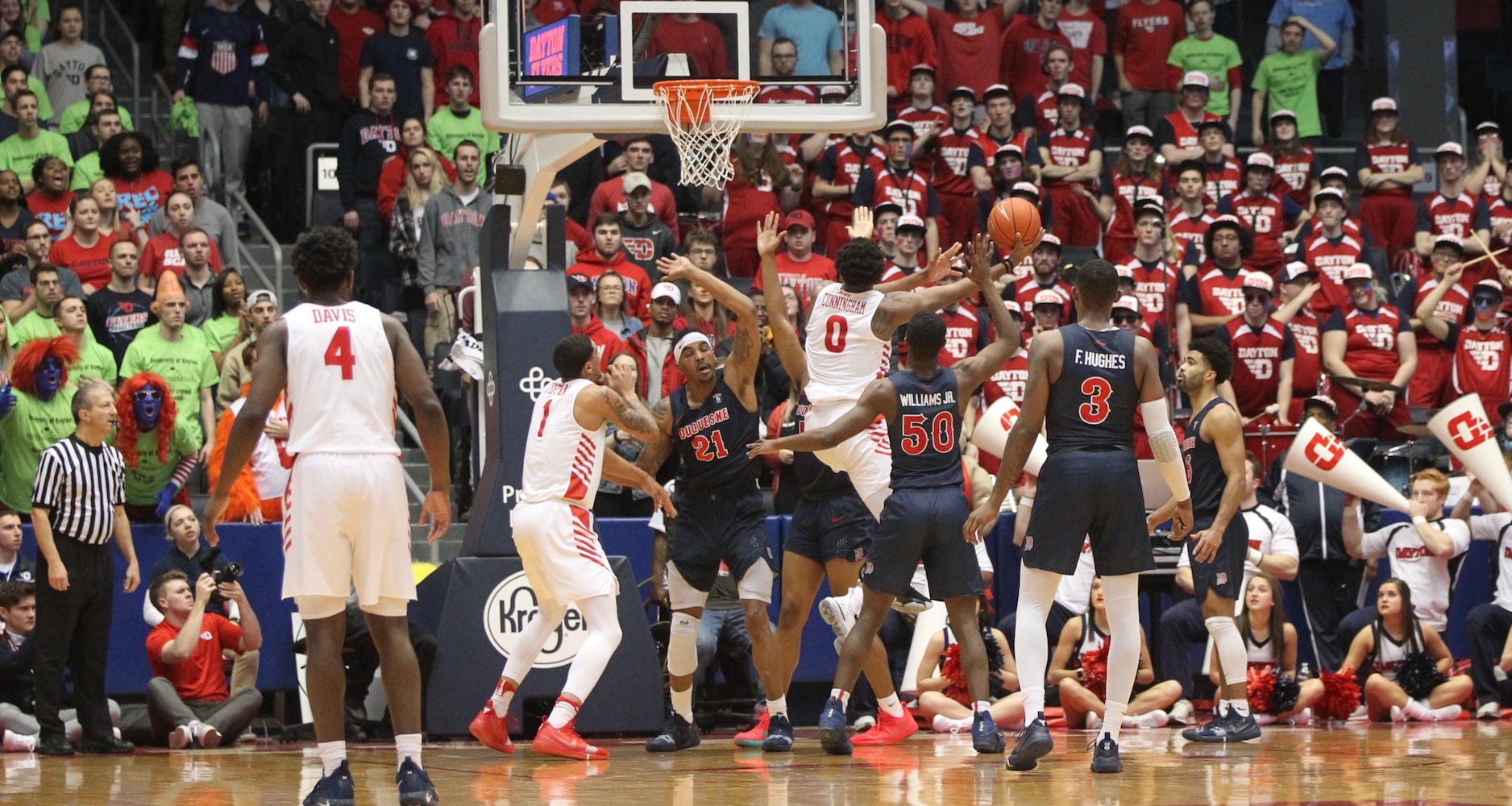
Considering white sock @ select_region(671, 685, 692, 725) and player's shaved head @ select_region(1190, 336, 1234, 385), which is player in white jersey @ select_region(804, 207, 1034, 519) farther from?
Answer: white sock @ select_region(671, 685, 692, 725)

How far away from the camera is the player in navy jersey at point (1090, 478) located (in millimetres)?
8836

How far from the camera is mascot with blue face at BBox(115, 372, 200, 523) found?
44.2 ft

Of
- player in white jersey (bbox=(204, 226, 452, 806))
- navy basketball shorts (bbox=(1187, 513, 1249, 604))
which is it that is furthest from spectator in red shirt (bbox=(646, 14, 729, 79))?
player in white jersey (bbox=(204, 226, 452, 806))

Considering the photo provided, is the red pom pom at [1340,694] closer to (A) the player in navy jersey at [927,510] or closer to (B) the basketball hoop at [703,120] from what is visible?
(A) the player in navy jersey at [927,510]

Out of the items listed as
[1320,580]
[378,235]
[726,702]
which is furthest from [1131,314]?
[378,235]

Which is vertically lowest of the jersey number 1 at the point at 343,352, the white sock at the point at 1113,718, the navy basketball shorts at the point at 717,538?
the white sock at the point at 1113,718

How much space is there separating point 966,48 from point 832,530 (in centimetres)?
1097

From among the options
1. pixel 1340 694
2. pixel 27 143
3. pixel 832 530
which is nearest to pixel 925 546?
pixel 832 530

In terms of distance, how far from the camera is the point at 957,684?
12797mm

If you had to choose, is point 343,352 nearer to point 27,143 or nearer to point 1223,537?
point 1223,537

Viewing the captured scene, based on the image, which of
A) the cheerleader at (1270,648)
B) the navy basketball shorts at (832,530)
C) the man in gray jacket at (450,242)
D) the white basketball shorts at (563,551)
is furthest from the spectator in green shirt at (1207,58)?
the white basketball shorts at (563,551)

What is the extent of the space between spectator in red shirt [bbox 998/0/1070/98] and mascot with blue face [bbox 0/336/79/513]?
35.4 ft

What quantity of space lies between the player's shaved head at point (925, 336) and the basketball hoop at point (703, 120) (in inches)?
92.6

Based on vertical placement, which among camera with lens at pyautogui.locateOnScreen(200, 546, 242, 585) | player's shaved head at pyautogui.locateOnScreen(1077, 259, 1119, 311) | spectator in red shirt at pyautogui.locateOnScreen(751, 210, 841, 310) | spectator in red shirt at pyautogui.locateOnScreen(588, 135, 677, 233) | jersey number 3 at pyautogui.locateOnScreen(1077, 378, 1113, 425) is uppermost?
spectator in red shirt at pyautogui.locateOnScreen(588, 135, 677, 233)
